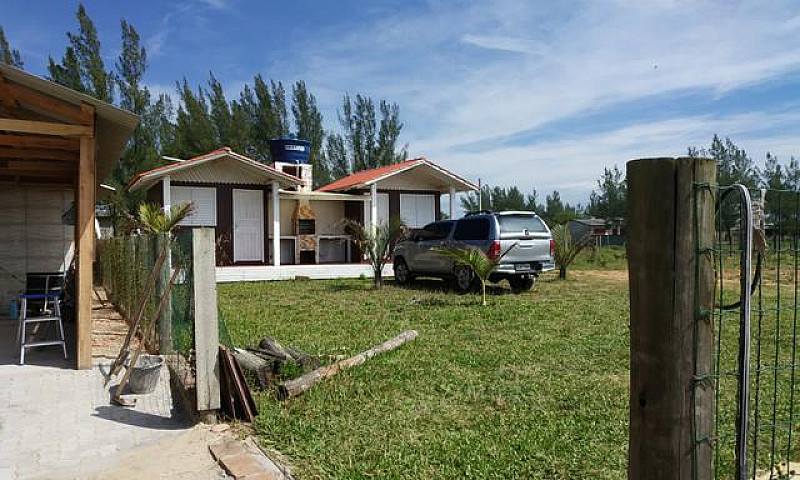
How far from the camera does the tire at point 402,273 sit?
15930 millimetres

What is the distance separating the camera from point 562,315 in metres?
9.64

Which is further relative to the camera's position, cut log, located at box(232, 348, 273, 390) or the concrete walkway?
cut log, located at box(232, 348, 273, 390)

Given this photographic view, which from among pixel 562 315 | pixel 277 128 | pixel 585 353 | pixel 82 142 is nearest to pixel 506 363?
pixel 585 353

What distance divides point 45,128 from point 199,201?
43.2 ft

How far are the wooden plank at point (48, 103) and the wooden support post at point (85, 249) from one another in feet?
0.53

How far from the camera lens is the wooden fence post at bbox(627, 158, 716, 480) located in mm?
2094

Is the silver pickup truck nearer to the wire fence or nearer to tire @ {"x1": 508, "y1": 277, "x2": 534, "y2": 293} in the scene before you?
tire @ {"x1": 508, "y1": 277, "x2": 534, "y2": 293}

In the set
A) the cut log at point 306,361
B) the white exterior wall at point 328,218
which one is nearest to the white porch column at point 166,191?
the white exterior wall at point 328,218

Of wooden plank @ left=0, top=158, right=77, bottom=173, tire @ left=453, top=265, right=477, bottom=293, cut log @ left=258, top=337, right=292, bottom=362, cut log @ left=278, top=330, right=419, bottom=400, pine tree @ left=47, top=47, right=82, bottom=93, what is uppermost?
pine tree @ left=47, top=47, right=82, bottom=93

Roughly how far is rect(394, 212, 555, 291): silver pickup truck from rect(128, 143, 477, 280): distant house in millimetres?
6135

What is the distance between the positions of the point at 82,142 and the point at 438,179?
16997 mm

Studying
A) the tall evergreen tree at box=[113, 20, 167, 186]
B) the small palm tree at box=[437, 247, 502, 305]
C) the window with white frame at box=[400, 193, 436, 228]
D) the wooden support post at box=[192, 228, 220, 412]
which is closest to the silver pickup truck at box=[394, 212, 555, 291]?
the small palm tree at box=[437, 247, 502, 305]

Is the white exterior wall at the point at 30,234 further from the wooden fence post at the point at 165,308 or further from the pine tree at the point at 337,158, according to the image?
the pine tree at the point at 337,158

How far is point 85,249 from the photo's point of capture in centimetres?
650
